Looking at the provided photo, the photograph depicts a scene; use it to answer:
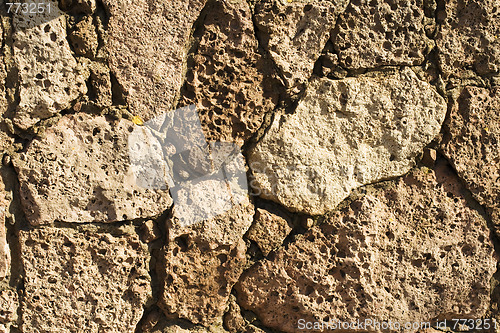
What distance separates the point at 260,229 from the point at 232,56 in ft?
1.77

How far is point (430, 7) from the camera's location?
61.2 inches

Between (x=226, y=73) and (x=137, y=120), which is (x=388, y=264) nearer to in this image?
(x=226, y=73)

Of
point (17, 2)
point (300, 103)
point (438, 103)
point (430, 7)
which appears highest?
point (430, 7)

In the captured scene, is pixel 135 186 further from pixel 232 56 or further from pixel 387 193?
pixel 387 193

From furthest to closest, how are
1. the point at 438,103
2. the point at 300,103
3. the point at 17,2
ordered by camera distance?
the point at 438,103 < the point at 300,103 < the point at 17,2

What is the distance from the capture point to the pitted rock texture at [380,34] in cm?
148

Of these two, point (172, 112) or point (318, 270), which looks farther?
point (318, 270)

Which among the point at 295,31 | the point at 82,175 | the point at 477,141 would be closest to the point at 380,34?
the point at 295,31

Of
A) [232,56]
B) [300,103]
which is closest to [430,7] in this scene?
[300,103]

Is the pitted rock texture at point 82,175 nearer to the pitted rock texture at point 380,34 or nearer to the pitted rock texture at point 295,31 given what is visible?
the pitted rock texture at point 295,31

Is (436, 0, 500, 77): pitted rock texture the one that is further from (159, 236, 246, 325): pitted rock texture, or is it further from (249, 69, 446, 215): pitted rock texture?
(159, 236, 246, 325): pitted rock texture

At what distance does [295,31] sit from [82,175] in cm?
76

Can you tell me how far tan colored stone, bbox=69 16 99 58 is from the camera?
1.27 meters

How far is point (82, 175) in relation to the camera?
4.29 feet
